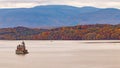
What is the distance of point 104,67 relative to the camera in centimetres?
7219

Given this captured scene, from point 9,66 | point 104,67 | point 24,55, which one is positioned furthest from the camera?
point 24,55

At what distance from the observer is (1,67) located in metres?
74.9

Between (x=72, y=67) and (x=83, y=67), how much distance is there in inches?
81.7

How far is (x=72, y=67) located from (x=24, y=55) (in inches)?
1345

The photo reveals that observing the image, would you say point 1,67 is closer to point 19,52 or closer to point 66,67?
point 66,67

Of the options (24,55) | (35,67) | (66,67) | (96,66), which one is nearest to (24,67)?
(35,67)

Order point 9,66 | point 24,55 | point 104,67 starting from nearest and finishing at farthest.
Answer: point 104,67
point 9,66
point 24,55

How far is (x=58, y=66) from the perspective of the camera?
76.7 metres

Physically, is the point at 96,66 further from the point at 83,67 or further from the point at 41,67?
the point at 41,67

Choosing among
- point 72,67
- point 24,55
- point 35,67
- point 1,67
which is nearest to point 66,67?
point 72,67

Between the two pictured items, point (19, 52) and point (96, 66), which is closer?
point (96, 66)

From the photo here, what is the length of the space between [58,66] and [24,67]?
6721mm

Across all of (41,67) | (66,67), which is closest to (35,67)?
(41,67)

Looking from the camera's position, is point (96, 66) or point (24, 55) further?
point (24, 55)
